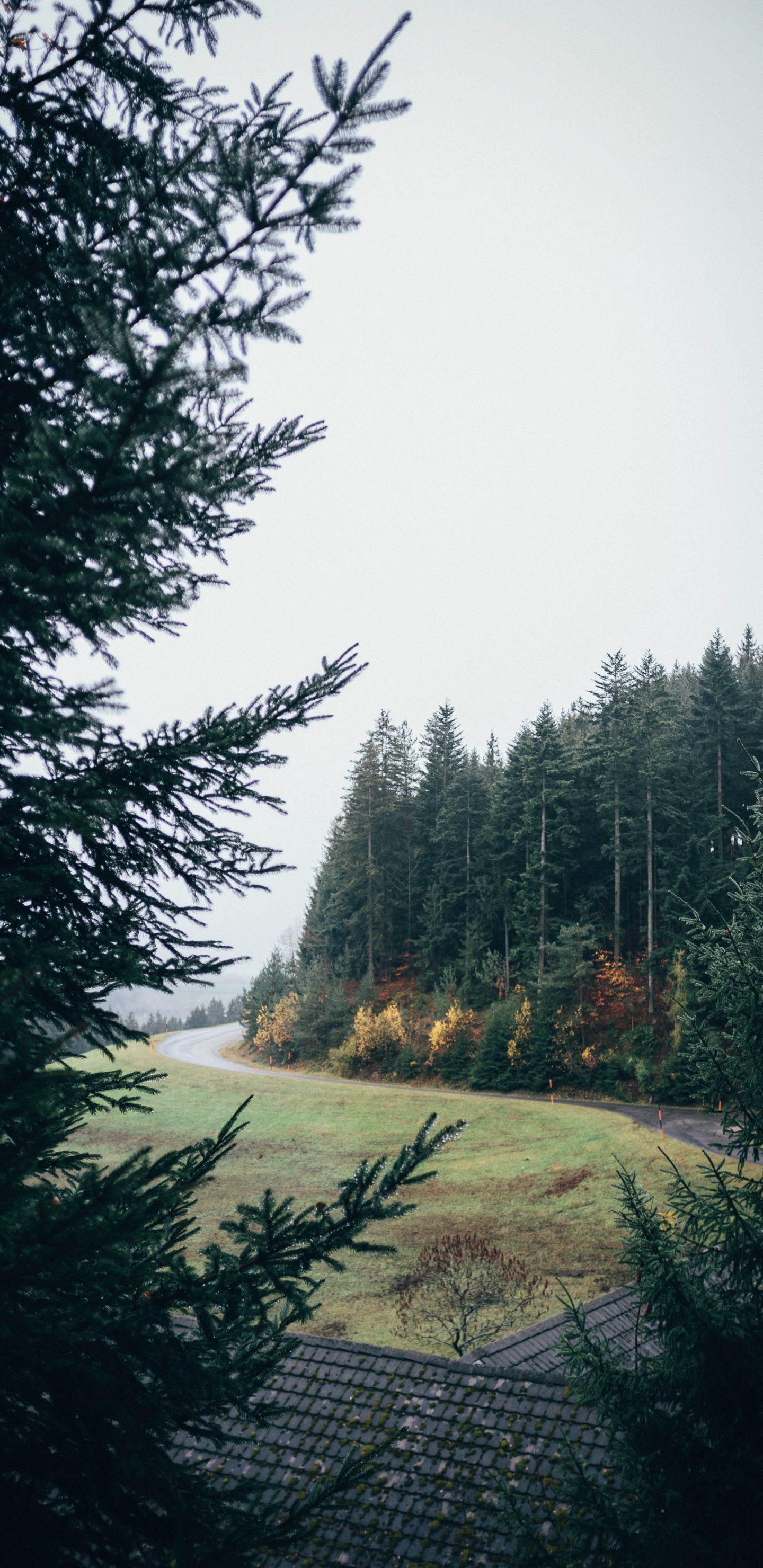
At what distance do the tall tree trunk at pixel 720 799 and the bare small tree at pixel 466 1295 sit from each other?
21.5 metres

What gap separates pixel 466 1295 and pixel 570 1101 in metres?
16.3

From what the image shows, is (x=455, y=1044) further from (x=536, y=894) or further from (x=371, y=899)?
(x=371, y=899)

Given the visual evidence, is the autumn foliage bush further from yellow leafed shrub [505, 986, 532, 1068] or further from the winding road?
yellow leafed shrub [505, 986, 532, 1068]

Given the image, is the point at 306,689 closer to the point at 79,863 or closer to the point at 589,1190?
the point at 79,863

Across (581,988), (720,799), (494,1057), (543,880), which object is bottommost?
(494,1057)

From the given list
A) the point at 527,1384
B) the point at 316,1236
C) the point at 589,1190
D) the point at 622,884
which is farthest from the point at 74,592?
the point at 622,884

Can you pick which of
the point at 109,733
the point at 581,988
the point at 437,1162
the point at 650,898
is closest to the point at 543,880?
the point at 650,898

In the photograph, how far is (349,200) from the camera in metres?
2.62

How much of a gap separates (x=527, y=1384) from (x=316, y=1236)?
24.5 feet

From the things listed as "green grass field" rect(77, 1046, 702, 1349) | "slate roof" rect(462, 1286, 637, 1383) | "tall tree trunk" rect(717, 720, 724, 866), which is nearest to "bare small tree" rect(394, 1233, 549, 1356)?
"green grass field" rect(77, 1046, 702, 1349)

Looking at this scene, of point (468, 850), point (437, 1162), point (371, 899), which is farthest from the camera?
point (371, 899)

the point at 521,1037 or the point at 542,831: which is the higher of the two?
the point at 542,831

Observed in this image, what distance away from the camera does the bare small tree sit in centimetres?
1451

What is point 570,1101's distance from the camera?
99.4 ft
